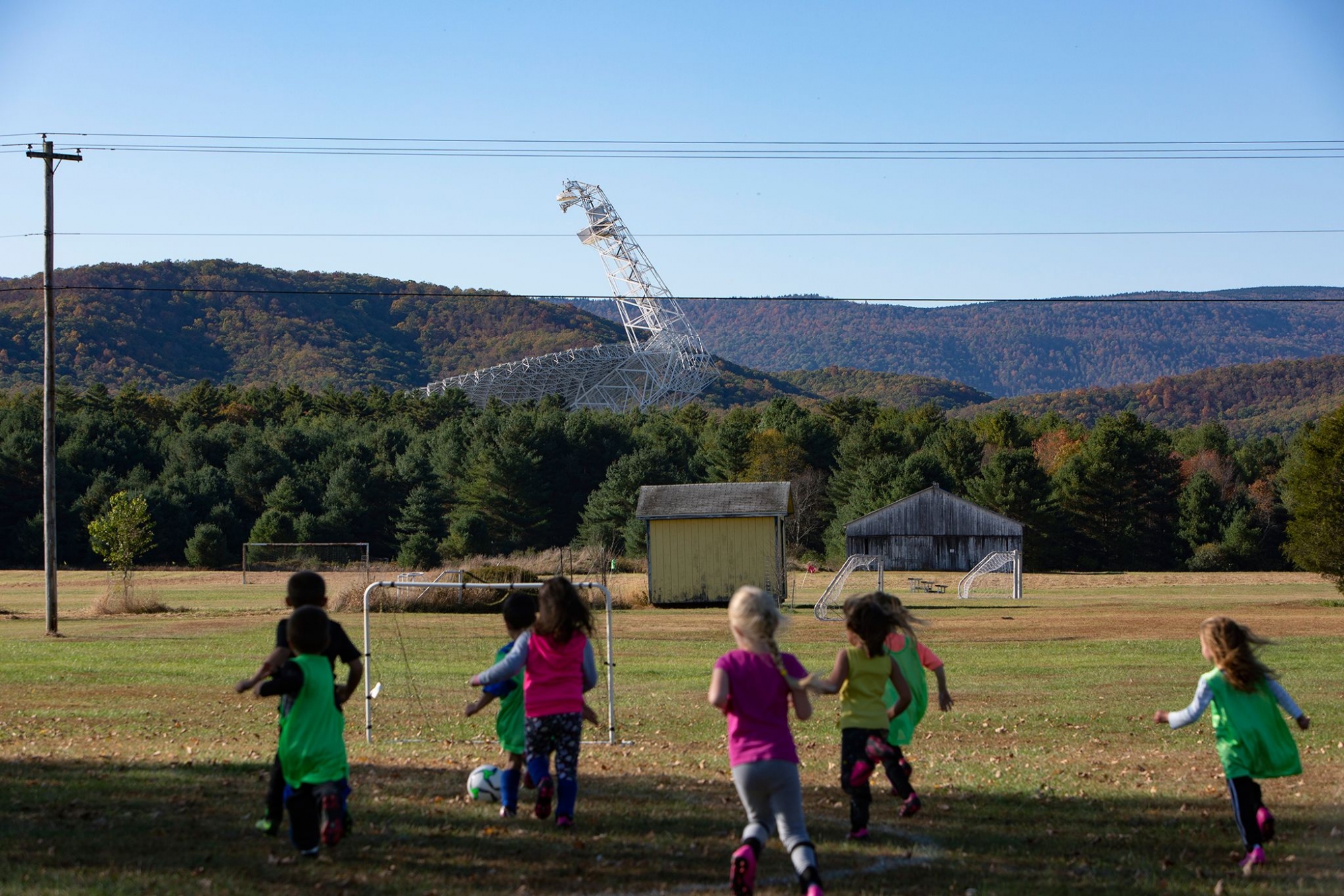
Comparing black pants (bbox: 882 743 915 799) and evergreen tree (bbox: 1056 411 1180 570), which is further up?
evergreen tree (bbox: 1056 411 1180 570)

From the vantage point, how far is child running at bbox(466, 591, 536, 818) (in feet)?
25.4

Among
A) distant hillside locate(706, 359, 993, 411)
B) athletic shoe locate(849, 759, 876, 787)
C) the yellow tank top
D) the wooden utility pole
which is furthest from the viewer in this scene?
distant hillside locate(706, 359, 993, 411)

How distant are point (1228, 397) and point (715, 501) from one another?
131m

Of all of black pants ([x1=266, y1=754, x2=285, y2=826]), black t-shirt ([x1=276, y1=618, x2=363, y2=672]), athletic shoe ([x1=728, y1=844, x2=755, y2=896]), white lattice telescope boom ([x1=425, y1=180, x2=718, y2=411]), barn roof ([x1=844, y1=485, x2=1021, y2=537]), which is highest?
white lattice telescope boom ([x1=425, y1=180, x2=718, y2=411])

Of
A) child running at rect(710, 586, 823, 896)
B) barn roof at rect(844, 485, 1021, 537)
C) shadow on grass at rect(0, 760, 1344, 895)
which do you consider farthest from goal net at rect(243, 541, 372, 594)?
child running at rect(710, 586, 823, 896)

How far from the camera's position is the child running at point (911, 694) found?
302 inches

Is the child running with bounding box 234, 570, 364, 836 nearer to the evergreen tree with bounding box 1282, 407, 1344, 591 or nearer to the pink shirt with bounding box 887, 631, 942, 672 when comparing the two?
the pink shirt with bounding box 887, 631, 942, 672

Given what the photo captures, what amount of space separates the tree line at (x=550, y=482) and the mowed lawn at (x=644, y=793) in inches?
1916

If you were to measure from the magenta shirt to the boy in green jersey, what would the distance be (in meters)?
2.07

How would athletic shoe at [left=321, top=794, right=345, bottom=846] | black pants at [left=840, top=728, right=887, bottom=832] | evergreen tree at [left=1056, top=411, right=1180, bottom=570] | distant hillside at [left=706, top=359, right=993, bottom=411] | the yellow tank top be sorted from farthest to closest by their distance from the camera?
distant hillside at [left=706, top=359, right=993, bottom=411], evergreen tree at [left=1056, top=411, right=1180, bottom=570], the yellow tank top, black pants at [left=840, top=728, right=887, bottom=832], athletic shoe at [left=321, top=794, right=345, bottom=846]

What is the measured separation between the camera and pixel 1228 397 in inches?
5989

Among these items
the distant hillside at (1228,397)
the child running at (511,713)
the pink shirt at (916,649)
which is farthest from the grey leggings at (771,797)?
the distant hillside at (1228,397)

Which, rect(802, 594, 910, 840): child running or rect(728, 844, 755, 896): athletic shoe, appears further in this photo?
rect(802, 594, 910, 840): child running

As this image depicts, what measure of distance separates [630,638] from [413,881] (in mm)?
19472
